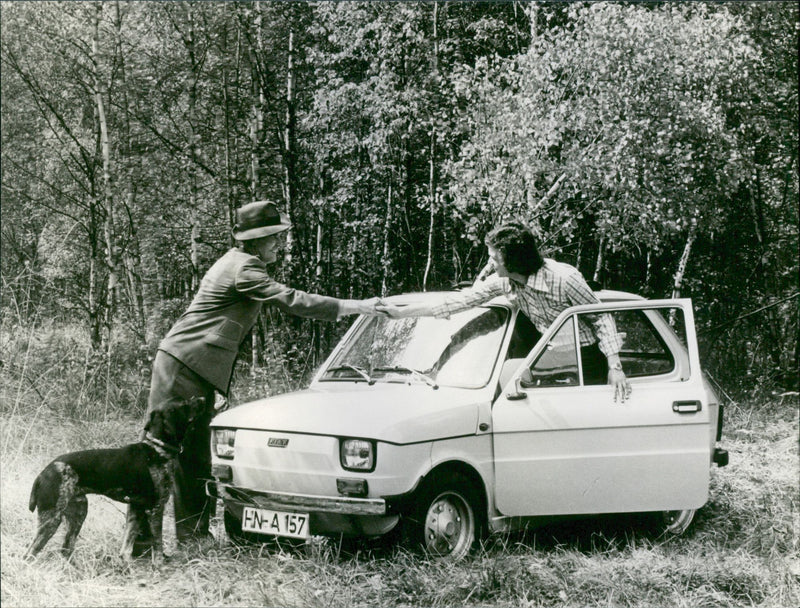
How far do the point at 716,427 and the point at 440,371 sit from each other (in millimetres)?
2162

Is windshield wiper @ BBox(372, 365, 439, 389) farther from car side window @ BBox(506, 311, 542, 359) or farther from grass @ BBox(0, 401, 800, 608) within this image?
grass @ BBox(0, 401, 800, 608)

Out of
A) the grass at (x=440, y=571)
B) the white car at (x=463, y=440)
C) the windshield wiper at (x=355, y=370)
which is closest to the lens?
the grass at (x=440, y=571)

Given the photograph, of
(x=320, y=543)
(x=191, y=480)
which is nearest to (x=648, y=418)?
(x=320, y=543)

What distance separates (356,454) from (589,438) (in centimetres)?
155

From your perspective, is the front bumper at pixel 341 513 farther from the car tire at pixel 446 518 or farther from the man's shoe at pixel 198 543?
the man's shoe at pixel 198 543

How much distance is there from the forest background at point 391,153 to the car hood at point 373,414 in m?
3.98

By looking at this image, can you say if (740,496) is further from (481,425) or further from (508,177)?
(508,177)

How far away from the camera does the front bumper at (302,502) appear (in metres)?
4.74

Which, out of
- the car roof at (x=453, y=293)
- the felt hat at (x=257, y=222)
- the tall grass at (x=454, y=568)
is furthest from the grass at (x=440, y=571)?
the felt hat at (x=257, y=222)

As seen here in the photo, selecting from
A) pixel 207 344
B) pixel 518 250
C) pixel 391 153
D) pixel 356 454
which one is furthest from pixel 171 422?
pixel 391 153

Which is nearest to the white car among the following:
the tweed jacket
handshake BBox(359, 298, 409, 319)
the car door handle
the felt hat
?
the car door handle

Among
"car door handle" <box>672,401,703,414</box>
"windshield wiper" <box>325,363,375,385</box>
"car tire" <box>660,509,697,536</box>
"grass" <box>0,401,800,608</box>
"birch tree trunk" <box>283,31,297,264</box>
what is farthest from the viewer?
"birch tree trunk" <box>283,31,297,264</box>

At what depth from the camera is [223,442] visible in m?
5.45

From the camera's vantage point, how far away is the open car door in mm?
5336
